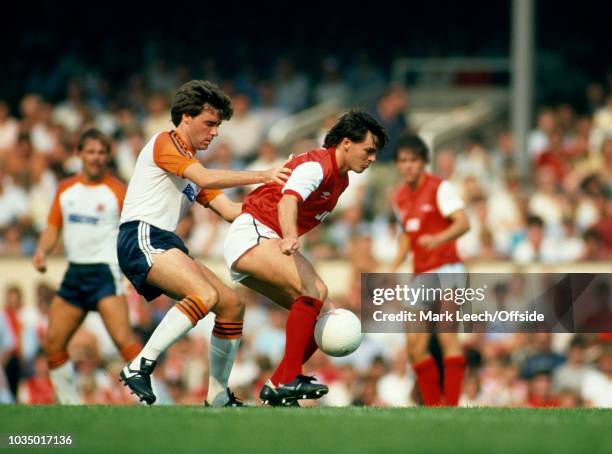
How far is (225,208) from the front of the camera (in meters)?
10.1

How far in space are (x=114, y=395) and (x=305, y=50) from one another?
10.6 meters

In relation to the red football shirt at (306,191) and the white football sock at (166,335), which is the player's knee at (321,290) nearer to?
the red football shirt at (306,191)

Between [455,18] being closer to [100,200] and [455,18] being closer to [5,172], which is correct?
[5,172]

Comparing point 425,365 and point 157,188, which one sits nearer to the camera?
point 157,188

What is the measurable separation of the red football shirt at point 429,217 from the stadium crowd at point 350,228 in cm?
235

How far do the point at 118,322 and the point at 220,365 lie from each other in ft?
7.12

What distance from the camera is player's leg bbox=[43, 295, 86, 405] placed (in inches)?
467

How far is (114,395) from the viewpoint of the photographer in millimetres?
15438

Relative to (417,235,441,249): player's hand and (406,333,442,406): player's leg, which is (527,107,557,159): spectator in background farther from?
(417,235,441,249): player's hand

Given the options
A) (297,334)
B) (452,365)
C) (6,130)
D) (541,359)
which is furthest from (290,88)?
(297,334)

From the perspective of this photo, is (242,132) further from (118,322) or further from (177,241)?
(177,241)

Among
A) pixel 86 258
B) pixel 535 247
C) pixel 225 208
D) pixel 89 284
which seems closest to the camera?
pixel 225 208

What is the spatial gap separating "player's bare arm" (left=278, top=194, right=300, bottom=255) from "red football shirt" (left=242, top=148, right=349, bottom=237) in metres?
0.07

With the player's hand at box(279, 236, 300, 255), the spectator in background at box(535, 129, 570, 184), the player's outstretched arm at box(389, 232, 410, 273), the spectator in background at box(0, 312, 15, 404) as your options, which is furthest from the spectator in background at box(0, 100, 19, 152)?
the player's hand at box(279, 236, 300, 255)
